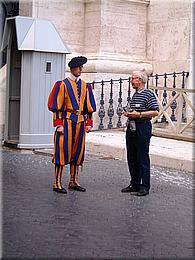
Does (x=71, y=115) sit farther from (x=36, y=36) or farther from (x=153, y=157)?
(x=36, y=36)

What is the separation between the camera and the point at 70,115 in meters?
8.06

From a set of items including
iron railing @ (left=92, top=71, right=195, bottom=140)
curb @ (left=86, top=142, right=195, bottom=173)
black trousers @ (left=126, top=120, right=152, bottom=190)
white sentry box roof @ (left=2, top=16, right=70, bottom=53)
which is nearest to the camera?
black trousers @ (left=126, top=120, right=152, bottom=190)

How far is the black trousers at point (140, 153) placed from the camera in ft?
26.5

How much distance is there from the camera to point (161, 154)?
35.3 feet

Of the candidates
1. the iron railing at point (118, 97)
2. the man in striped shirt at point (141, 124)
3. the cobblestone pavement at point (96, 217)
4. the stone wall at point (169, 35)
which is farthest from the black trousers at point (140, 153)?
the stone wall at point (169, 35)

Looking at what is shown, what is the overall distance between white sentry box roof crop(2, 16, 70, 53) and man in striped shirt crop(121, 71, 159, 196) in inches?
163

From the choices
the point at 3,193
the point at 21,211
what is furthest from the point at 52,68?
the point at 21,211

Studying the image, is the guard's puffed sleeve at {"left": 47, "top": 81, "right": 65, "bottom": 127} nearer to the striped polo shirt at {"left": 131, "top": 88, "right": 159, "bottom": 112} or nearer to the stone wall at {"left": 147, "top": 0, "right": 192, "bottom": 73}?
the striped polo shirt at {"left": 131, "top": 88, "right": 159, "bottom": 112}

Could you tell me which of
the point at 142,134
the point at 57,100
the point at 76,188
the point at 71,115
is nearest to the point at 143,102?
the point at 142,134

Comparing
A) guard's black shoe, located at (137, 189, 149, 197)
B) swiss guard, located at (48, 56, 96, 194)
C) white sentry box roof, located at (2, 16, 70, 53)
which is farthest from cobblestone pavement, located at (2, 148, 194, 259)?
white sentry box roof, located at (2, 16, 70, 53)

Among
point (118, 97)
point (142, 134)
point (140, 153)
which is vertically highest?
point (118, 97)

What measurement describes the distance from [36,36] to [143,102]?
445 centimetres

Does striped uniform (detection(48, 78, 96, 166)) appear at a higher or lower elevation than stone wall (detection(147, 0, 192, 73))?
lower

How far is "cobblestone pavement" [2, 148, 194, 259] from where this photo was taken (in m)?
5.50
